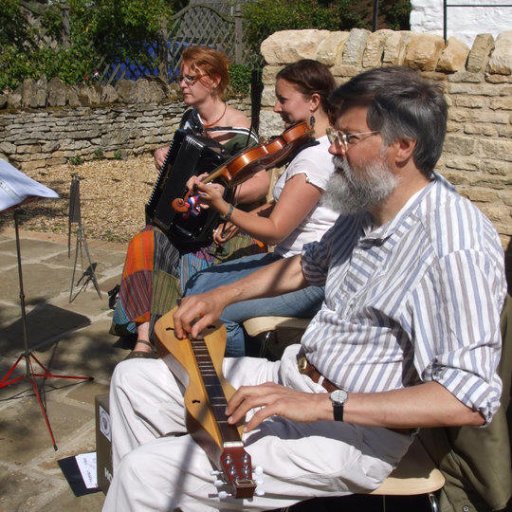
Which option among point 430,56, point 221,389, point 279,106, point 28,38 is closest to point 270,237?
point 279,106

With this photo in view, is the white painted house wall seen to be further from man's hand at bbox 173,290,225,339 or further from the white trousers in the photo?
the white trousers

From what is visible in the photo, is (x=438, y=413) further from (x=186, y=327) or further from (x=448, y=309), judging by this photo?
(x=186, y=327)

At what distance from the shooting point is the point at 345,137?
235 centimetres

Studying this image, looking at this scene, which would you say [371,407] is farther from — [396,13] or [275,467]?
[396,13]

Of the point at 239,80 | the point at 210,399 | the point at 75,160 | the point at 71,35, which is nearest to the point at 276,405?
the point at 210,399

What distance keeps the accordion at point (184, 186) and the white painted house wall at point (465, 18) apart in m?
5.16

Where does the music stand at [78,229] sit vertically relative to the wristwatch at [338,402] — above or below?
A: below

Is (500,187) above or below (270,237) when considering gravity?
below

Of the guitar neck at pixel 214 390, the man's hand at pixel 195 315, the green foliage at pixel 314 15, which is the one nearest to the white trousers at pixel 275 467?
the guitar neck at pixel 214 390

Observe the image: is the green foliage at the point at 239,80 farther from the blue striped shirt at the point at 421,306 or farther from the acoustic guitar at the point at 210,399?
the blue striped shirt at the point at 421,306

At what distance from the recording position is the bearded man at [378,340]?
6.79 ft

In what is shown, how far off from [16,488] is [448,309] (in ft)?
6.55

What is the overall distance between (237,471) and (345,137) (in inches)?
39.5

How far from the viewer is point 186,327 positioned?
2693 mm
